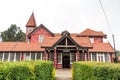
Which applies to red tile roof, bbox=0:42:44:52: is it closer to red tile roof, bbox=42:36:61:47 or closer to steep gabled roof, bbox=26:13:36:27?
red tile roof, bbox=42:36:61:47

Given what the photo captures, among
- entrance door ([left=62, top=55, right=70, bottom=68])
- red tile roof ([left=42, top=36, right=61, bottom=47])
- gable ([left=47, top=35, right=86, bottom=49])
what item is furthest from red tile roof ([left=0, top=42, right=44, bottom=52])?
gable ([left=47, top=35, right=86, bottom=49])

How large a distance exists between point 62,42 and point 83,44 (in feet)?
11.3

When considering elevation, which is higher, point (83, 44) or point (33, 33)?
point (33, 33)

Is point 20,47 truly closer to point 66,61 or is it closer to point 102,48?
point 66,61

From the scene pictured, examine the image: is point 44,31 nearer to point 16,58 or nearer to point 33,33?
point 33,33

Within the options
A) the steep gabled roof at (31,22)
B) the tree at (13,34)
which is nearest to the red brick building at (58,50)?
the steep gabled roof at (31,22)

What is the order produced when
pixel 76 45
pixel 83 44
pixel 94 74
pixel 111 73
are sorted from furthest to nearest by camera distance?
pixel 83 44
pixel 76 45
pixel 94 74
pixel 111 73

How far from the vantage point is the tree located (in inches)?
2970

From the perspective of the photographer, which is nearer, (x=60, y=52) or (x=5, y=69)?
(x=5, y=69)

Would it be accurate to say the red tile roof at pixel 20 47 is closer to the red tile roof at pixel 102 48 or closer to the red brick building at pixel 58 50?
the red brick building at pixel 58 50

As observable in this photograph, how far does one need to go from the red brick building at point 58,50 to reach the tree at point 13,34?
41.9m

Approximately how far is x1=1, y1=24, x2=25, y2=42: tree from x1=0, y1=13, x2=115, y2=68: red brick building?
41.9 m

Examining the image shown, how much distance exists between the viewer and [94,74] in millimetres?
6074

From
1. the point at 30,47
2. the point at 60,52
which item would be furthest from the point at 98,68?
the point at 30,47
